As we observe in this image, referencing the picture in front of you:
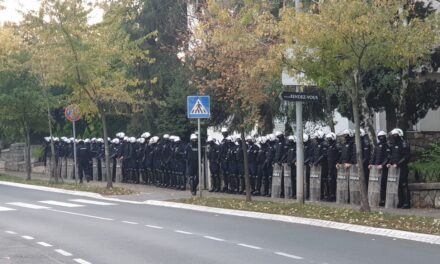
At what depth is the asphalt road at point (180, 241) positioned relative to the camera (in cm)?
1153

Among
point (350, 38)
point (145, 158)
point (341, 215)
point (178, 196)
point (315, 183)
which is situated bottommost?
point (341, 215)

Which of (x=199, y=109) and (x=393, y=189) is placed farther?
(x=199, y=109)

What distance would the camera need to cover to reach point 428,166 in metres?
19.8

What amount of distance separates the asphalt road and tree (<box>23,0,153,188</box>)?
902 cm

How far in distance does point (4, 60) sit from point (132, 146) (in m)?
7.66

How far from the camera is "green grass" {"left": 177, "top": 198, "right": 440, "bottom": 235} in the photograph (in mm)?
14852

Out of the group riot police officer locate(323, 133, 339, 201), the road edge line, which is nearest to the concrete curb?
the road edge line

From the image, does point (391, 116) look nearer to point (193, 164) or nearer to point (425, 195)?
point (193, 164)

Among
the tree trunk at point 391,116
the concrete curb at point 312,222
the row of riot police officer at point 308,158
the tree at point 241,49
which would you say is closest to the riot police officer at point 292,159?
the row of riot police officer at point 308,158

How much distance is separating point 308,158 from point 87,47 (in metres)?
9.92

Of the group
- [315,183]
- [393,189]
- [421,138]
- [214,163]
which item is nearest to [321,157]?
[315,183]

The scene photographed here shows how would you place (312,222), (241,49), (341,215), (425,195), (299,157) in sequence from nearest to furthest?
(312,222)
(341,215)
(425,195)
(241,49)
(299,157)

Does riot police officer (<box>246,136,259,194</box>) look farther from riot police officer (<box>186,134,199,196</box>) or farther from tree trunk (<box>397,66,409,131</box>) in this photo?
tree trunk (<box>397,66,409,131</box>)

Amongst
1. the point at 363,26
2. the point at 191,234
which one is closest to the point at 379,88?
the point at 363,26
